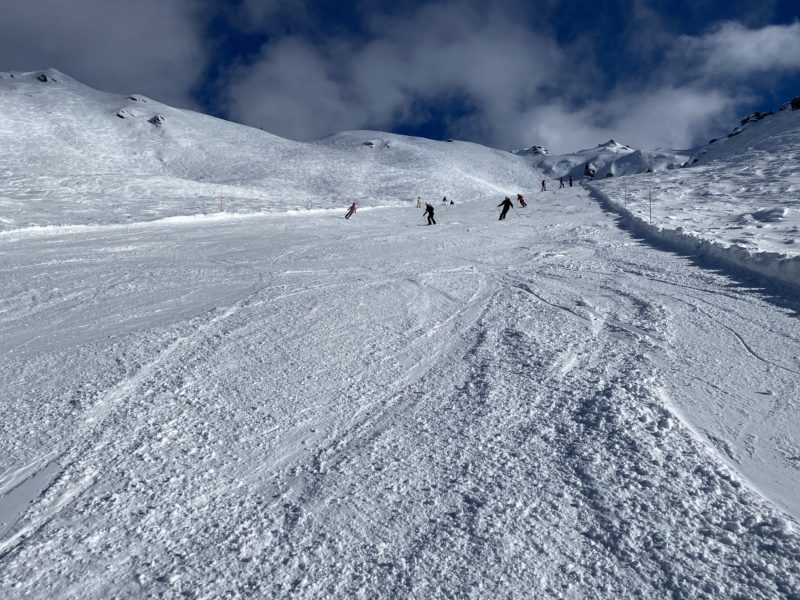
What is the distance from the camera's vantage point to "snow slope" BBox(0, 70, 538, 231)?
38094 mm

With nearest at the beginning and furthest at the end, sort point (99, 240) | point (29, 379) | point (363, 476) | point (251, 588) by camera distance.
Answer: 1. point (251, 588)
2. point (363, 476)
3. point (29, 379)
4. point (99, 240)

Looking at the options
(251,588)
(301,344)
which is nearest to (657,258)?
(301,344)

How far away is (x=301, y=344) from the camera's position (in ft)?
18.1

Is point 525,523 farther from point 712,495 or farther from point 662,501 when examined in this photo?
point 712,495

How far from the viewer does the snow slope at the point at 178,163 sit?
1500 inches

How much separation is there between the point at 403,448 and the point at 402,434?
0.62 feet

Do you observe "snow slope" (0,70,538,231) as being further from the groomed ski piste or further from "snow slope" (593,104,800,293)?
"snow slope" (593,104,800,293)

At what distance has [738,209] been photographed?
797 inches

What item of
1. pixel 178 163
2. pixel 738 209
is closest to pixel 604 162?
pixel 178 163

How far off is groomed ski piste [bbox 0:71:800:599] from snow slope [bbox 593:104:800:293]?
1.87 ft

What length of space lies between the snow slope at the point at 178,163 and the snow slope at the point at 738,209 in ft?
71.0

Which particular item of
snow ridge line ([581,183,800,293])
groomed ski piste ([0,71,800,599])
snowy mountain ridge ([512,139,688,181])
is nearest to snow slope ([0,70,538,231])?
snowy mountain ridge ([512,139,688,181])

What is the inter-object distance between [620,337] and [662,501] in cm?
301

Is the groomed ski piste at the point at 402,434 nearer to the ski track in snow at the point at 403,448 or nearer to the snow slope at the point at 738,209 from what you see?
the ski track in snow at the point at 403,448
